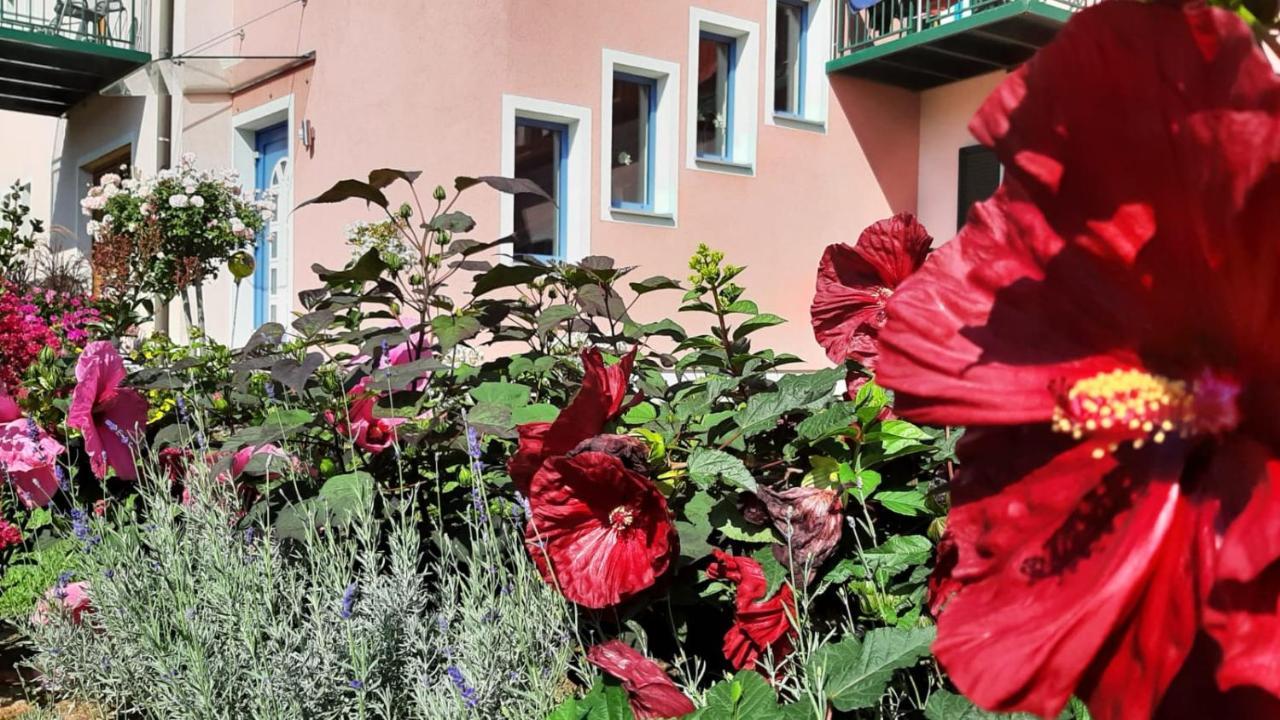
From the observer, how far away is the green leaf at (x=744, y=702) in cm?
92

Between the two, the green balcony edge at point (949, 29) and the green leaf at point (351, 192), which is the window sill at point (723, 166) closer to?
the green balcony edge at point (949, 29)

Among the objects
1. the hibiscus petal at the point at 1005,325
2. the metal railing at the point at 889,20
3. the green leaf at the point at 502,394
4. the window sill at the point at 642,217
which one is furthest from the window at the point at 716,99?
the hibiscus petal at the point at 1005,325

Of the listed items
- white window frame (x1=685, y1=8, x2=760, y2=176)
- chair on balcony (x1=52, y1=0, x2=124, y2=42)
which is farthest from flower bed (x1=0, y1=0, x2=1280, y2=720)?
chair on balcony (x1=52, y1=0, x2=124, y2=42)

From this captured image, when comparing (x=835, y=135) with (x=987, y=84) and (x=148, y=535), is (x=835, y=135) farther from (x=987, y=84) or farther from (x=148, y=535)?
(x=148, y=535)

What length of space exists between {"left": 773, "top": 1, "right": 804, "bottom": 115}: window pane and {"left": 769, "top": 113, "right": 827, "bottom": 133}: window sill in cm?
24

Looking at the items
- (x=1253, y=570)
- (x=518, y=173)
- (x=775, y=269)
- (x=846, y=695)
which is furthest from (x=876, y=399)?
(x=775, y=269)

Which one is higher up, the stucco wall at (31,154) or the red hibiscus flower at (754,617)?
the stucco wall at (31,154)

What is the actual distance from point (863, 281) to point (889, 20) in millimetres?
9732

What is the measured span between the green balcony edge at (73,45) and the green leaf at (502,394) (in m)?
9.85

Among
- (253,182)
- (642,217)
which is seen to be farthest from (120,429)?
(253,182)

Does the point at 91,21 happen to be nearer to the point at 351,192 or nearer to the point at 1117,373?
the point at 351,192

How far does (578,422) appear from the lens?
111 centimetres

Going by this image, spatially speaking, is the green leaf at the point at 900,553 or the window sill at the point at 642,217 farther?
the window sill at the point at 642,217

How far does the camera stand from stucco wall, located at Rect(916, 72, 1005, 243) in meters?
10.0
